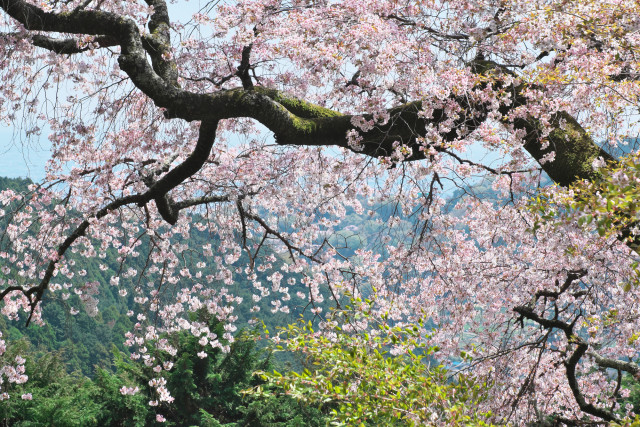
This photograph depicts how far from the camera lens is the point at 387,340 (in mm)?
4078

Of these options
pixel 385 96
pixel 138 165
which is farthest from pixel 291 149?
pixel 385 96

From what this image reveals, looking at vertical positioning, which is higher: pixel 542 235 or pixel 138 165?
pixel 138 165

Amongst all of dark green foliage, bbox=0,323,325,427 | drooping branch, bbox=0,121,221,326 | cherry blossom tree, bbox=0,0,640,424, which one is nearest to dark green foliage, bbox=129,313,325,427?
dark green foliage, bbox=0,323,325,427

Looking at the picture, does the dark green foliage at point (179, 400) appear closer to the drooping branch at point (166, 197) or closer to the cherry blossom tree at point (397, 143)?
the cherry blossom tree at point (397, 143)

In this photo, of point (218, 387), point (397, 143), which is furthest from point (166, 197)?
point (218, 387)

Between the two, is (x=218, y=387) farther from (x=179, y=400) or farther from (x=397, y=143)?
(x=397, y=143)

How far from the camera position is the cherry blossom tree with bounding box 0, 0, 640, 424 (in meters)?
3.84

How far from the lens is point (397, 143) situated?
12.9ft

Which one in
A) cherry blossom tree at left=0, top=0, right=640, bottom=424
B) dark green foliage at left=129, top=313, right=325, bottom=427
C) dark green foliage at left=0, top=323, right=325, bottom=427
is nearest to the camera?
cherry blossom tree at left=0, top=0, right=640, bottom=424

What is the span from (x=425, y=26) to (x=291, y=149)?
2.60 m

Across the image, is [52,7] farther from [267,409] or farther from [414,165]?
[267,409]

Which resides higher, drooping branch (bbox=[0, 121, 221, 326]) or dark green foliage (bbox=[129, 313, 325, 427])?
dark green foliage (bbox=[129, 313, 325, 427])

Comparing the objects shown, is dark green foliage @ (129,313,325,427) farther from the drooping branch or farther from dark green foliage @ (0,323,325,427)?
the drooping branch

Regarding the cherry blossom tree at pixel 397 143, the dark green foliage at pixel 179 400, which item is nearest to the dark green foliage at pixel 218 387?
the dark green foliage at pixel 179 400
